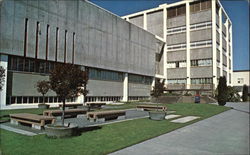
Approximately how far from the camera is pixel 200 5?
5922 cm

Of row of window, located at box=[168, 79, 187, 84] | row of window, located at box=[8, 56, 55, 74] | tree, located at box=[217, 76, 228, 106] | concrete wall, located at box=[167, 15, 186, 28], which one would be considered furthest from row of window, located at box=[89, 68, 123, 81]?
concrete wall, located at box=[167, 15, 186, 28]

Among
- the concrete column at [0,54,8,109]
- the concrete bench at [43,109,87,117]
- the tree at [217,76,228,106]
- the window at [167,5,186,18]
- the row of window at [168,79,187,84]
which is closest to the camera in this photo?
the concrete bench at [43,109,87,117]

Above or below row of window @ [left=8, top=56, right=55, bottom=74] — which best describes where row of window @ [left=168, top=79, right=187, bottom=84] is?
below

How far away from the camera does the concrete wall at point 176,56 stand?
6074cm

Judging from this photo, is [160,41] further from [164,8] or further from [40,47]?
[40,47]

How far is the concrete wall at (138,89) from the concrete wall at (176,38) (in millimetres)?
15931

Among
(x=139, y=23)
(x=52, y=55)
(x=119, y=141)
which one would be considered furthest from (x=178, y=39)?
(x=119, y=141)

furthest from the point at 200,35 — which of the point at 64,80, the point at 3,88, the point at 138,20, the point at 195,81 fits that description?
the point at 64,80

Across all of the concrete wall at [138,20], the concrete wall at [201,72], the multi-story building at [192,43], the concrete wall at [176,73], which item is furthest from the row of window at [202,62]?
the concrete wall at [138,20]

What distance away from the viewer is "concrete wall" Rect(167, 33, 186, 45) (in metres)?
60.8

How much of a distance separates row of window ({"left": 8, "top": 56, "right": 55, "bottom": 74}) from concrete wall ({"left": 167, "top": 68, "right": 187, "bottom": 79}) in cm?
4003

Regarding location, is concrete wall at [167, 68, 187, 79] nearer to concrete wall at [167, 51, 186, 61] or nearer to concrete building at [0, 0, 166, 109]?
concrete wall at [167, 51, 186, 61]

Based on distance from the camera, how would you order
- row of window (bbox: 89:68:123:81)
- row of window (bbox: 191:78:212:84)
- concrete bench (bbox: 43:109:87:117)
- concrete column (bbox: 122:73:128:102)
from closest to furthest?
concrete bench (bbox: 43:109:87:117)
row of window (bbox: 89:68:123:81)
concrete column (bbox: 122:73:128:102)
row of window (bbox: 191:78:212:84)

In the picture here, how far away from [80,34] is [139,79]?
21723mm
